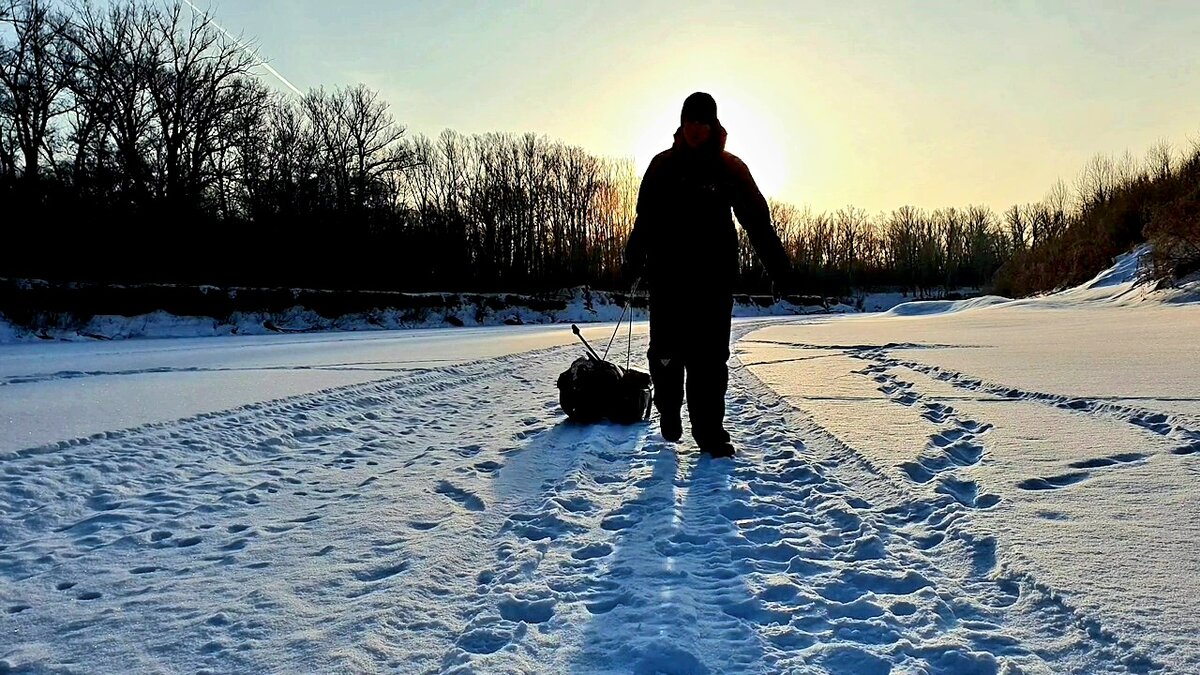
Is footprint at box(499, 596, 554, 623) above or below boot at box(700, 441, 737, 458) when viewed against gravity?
below

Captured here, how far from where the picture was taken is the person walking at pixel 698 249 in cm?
378

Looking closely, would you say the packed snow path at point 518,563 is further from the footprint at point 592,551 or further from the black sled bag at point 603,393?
the black sled bag at point 603,393

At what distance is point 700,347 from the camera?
12.6 feet

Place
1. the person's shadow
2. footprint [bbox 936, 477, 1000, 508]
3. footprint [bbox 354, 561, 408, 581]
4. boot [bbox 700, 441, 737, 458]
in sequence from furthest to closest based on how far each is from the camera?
boot [bbox 700, 441, 737, 458] < footprint [bbox 936, 477, 1000, 508] < footprint [bbox 354, 561, 408, 581] < the person's shadow

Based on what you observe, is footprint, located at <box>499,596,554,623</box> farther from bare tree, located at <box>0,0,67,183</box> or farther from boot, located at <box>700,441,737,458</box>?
bare tree, located at <box>0,0,67,183</box>

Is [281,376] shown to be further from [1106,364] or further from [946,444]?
[1106,364]

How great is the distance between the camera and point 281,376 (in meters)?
6.95

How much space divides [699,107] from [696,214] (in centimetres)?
56

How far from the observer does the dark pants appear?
382 cm

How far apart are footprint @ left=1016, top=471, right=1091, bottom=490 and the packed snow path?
23 centimetres

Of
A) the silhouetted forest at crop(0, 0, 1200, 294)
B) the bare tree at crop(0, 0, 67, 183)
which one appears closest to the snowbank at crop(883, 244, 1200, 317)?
the silhouetted forest at crop(0, 0, 1200, 294)

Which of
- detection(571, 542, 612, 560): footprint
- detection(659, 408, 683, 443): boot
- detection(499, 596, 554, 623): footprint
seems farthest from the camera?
detection(659, 408, 683, 443): boot

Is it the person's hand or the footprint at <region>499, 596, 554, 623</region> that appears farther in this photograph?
the person's hand

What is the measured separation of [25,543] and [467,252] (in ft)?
136
